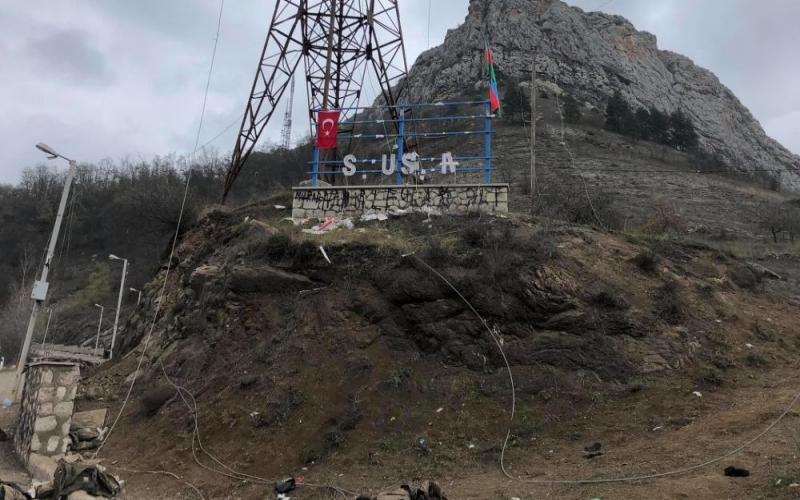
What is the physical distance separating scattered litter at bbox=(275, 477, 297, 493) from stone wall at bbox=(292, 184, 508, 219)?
287 inches

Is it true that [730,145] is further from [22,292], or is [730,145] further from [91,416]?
[22,292]

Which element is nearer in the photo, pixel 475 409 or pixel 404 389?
pixel 475 409

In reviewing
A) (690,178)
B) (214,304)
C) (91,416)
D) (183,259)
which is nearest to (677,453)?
(214,304)

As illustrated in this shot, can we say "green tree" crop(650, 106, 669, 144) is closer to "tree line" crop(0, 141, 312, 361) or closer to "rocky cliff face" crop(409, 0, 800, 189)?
"rocky cliff face" crop(409, 0, 800, 189)

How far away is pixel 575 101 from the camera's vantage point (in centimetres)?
5438

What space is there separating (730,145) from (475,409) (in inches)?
2770

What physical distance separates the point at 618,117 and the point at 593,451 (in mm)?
49033

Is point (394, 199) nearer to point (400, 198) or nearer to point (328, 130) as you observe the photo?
point (400, 198)

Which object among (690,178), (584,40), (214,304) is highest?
(584,40)

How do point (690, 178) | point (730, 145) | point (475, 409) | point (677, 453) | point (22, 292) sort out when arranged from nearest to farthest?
point (677, 453) < point (475, 409) < point (690, 178) < point (22, 292) < point (730, 145)

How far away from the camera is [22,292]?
48219mm

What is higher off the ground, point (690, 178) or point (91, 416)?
point (690, 178)

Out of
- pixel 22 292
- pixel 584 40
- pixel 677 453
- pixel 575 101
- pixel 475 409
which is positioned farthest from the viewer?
pixel 584 40

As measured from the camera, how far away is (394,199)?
13.0m
